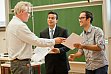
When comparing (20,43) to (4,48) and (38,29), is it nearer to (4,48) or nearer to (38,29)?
(38,29)

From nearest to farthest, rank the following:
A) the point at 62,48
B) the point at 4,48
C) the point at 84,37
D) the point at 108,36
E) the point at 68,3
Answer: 1. the point at 84,37
2. the point at 62,48
3. the point at 108,36
4. the point at 68,3
5. the point at 4,48

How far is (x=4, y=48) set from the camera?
18.0 ft

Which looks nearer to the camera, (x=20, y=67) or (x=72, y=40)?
(x=20, y=67)

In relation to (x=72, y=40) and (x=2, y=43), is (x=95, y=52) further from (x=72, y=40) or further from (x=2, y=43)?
(x=2, y=43)

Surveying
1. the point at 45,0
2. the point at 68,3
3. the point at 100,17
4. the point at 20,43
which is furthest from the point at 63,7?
the point at 20,43

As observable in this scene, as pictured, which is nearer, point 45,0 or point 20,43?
point 20,43

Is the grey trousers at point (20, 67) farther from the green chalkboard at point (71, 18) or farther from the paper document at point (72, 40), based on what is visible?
the green chalkboard at point (71, 18)

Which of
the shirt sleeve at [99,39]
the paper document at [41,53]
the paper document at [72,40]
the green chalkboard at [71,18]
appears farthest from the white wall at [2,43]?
the shirt sleeve at [99,39]

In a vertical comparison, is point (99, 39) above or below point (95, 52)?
above

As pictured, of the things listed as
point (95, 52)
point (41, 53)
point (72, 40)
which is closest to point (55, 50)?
point (41, 53)

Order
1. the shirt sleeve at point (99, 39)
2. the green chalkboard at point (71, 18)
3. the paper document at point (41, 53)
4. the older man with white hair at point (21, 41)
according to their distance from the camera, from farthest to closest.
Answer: the green chalkboard at point (71, 18) < the paper document at point (41, 53) < the shirt sleeve at point (99, 39) < the older man with white hair at point (21, 41)

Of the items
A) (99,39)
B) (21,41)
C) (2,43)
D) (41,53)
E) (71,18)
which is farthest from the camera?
(2,43)

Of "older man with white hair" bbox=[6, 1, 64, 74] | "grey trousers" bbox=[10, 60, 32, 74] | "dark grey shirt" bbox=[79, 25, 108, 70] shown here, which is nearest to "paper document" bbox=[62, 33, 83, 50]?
"dark grey shirt" bbox=[79, 25, 108, 70]

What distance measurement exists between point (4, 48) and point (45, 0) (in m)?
1.67
